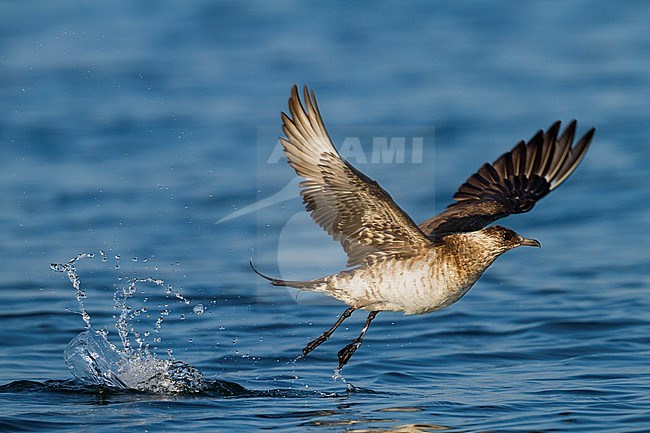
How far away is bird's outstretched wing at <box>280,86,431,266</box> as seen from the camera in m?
7.80

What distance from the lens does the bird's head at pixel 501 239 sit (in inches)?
334

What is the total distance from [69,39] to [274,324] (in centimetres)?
1146

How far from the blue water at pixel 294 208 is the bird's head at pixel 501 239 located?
3.48ft

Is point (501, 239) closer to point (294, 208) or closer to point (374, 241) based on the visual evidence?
point (374, 241)

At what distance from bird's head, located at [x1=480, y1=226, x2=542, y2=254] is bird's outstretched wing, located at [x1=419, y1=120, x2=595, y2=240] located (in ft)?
2.08

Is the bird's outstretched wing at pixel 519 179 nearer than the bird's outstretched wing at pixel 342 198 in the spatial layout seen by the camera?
No

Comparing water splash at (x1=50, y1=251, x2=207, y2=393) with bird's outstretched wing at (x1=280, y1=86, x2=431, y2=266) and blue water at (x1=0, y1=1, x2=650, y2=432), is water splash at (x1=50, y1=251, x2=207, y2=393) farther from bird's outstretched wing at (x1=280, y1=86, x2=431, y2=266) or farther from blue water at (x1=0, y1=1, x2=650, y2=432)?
bird's outstretched wing at (x1=280, y1=86, x2=431, y2=266)

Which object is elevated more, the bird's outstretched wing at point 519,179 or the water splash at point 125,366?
the bird's outstretched wing at point 519,179

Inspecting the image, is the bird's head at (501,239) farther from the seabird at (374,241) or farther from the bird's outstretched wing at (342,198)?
the bird's outstretched wing at (342,198)

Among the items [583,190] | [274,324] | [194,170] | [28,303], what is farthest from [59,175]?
[583,190]

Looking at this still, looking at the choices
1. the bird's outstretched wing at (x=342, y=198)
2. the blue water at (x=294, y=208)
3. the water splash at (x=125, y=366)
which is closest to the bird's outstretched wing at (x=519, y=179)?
the bird's outstretched wing at (x=342, y=198)

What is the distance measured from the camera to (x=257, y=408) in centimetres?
828

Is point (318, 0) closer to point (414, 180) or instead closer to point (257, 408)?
point (414, 180)

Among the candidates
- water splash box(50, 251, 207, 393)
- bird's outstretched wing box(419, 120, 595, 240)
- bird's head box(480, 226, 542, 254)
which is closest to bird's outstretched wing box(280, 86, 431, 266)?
bird's head box(480, 226, 542, 254)
